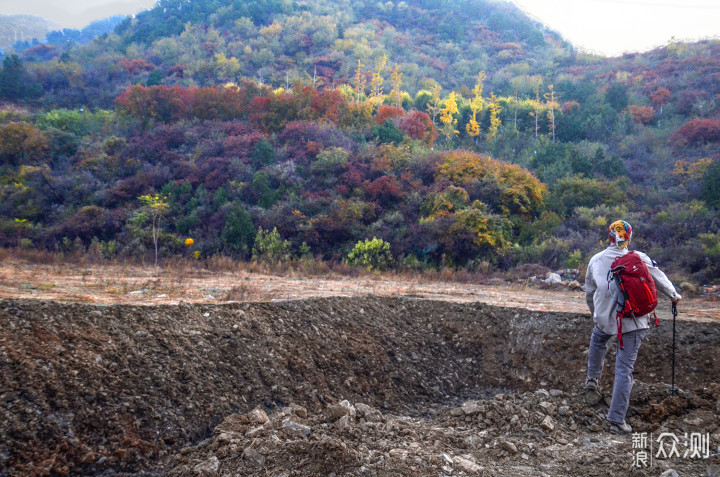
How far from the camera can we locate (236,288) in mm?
8633

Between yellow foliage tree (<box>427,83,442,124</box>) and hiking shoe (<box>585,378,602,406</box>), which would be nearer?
hiking shoe (<box>585,378,602,406</box>)

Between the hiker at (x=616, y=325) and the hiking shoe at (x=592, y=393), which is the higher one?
the hiker at (x=616, y=325)

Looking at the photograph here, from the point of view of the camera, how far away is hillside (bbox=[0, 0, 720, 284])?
15.3m

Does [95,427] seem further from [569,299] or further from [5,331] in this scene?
[569,299]

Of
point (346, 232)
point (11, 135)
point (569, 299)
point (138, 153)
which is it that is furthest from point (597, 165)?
point (11, 135)

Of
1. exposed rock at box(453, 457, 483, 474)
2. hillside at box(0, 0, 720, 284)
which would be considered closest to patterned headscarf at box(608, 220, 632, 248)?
exposed rock at box(453, 457, 483, 474)

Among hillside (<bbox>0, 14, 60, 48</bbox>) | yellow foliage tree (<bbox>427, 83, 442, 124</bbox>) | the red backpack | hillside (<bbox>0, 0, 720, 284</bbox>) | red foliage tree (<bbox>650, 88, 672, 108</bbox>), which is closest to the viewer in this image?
the red backpack

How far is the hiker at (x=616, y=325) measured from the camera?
4.30 metres

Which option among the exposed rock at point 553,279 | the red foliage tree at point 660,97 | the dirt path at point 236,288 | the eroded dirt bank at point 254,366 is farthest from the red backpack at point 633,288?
the red foliage tree at point 660,97

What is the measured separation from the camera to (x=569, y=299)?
9734mm

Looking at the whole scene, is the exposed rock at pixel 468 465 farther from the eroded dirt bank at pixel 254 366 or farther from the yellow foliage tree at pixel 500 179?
the yellow foliage tree at pixel 500 179

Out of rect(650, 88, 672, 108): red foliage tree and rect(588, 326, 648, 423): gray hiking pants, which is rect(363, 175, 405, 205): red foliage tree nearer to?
rect(588, 326, 648, 423): gray hiking pants

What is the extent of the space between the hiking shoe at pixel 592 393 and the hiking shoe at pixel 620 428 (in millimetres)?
305

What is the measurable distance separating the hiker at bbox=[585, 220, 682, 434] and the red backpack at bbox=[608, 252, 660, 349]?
0.23ft
